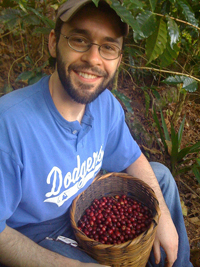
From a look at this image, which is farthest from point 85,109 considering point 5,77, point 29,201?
point 5,77

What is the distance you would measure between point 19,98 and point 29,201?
1.62ft

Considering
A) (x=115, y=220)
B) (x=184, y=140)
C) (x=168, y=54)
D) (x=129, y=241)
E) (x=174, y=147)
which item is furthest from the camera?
(x=184, y=140)

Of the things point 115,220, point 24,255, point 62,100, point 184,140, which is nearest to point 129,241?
point 115,220

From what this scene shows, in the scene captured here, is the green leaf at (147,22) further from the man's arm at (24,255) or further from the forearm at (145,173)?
Result: the man's arm at (24,255)

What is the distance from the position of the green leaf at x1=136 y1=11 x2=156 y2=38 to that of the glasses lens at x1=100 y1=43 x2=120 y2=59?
16cm

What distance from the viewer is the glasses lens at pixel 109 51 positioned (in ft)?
3.52

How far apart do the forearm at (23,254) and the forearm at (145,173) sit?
739mm

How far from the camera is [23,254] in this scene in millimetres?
952

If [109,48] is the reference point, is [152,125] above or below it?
below

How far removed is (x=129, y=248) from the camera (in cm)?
102

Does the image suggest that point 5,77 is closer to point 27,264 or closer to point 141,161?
point 141,161

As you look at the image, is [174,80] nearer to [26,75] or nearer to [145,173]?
[145,173]

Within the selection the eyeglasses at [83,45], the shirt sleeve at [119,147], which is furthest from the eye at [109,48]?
the shirt sleeve at [119,147]

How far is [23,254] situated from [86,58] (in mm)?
974
